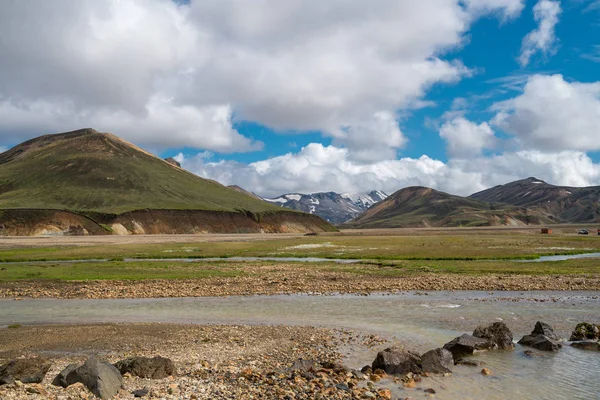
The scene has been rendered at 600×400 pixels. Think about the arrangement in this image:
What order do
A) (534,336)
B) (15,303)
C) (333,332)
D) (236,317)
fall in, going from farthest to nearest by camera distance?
(15,303)
(236,317)
(333,332)
(534,336)

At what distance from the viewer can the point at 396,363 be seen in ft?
59.8

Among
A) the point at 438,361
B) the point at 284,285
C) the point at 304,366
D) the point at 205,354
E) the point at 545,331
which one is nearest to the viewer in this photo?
the point at 304,366

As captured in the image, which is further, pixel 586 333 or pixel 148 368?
pixel 586 333

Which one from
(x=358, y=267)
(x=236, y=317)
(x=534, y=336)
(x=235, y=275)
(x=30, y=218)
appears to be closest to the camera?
(x=534, y=336)

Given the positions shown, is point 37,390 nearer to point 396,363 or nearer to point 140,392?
point 140,392

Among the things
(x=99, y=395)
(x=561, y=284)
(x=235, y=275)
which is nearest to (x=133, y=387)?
(x=99, y=395)

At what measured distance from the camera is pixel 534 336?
2283 cm

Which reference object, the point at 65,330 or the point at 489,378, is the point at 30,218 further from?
the point at 489,378

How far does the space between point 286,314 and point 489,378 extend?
15.3 m

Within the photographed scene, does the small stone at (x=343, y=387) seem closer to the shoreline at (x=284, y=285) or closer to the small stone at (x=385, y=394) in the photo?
the small stone at (x=385, y=394)

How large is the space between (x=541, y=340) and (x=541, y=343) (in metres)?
0.14

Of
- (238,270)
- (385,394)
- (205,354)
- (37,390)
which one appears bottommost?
(205,354)

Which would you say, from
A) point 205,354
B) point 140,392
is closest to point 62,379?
point 140,392

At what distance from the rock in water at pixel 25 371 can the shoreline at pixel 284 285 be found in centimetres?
2264
